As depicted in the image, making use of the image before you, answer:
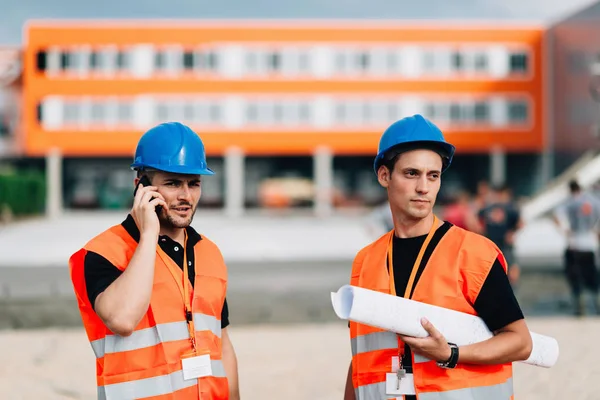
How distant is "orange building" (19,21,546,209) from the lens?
165 ft

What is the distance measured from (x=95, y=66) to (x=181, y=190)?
167ft

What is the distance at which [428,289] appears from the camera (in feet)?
8.75

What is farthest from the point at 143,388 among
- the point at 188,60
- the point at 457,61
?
the point at 457,61

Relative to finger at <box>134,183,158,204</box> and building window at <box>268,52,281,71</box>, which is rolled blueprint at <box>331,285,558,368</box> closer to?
finger at <box>134,183,158,204</box>

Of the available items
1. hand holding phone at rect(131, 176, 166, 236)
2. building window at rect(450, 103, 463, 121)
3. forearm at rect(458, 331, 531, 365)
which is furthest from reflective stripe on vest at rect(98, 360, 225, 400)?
building window at rect(450, 103, 463, 121)

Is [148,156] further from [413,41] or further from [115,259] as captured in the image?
[413,41]

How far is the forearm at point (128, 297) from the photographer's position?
2.53 m

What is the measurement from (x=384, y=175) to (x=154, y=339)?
1.09 m

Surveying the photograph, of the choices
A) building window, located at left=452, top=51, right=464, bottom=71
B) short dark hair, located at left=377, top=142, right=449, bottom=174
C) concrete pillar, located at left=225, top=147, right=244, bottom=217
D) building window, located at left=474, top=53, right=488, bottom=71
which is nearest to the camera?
short dark hair, located at left=377, top=142, right=449, bottom=174

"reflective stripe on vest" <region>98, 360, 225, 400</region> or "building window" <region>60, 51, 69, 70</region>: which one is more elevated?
"building window" <region>60, 51, 69, 70</region>

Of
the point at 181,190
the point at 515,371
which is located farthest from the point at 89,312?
the point at 515,371

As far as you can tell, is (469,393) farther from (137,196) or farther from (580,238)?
(580,238)

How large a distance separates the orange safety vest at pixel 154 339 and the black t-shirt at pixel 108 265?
2 centimetres

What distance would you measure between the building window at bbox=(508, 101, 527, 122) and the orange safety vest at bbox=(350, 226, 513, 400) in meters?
50.9
